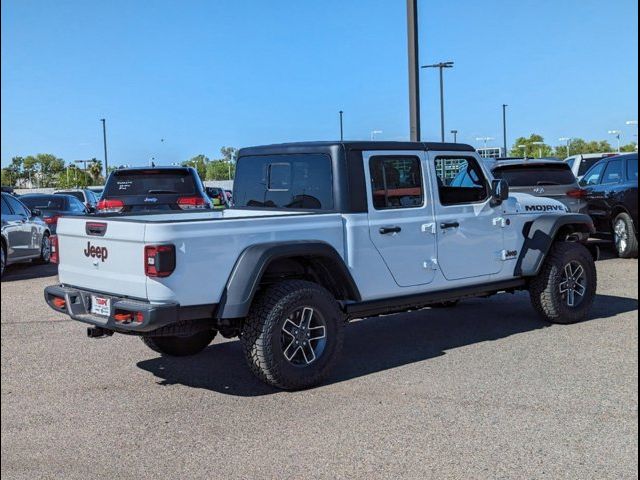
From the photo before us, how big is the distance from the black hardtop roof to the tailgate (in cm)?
184

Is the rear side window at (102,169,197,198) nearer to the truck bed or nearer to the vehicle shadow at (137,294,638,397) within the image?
the vehicle shadow at (137,294,638,397)

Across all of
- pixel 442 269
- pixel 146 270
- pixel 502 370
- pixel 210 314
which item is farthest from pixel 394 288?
pixel 146 270

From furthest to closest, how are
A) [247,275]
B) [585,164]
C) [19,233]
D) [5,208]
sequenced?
[585,164] < [19,233] < [5,208] < [247,275]

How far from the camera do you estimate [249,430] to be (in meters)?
4.89

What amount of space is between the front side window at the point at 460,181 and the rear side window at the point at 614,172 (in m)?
7.36

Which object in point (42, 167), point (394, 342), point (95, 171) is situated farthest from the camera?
point (95, 171)

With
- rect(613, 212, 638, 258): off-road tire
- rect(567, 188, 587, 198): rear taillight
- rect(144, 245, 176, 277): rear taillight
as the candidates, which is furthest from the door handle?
rect(613, 212, 638, 258): off-road tire

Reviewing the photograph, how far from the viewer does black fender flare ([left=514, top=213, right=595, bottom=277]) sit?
7676mm

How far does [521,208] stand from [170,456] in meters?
4.65

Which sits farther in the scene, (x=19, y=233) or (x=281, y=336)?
(x=19, y=233)

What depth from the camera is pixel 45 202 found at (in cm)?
1755

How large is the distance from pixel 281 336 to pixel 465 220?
2310 millimetres

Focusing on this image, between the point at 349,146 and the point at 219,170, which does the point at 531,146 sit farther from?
the point at 349,146

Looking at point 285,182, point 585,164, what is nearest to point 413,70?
point 285,182
